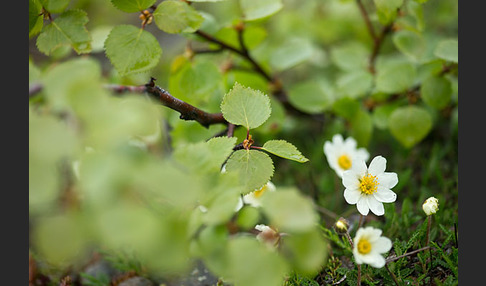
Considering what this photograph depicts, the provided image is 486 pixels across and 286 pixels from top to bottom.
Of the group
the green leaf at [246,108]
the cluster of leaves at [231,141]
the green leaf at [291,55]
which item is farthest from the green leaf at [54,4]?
the green leaf at [291,55]

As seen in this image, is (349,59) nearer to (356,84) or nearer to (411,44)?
(356,84)

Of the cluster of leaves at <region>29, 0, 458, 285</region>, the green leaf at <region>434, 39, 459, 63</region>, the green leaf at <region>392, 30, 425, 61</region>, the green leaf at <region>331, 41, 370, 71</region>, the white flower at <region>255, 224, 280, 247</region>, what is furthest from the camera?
the green leaf at <region>331, 41, 370, 71</region>

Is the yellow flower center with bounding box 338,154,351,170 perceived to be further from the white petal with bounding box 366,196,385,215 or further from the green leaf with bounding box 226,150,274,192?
the green leaf with bounding box 226,150,274,192

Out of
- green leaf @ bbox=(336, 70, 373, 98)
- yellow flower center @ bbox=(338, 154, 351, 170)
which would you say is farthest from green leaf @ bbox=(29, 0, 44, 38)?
green leaf @ bbox=(336, 70, 373, 98)

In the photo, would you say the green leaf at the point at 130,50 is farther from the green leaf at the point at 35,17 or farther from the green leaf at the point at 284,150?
the green leaf at the point at 284,150

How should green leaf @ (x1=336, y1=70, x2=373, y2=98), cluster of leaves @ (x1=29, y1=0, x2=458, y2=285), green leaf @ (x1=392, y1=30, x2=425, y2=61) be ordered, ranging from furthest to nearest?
green leaf @ (x1=336, y1=70, x2=373, y2=98) → green leaf @ (x1=392, y1=30, x2=425, y2=61) → cluster of leaves @ (x1=29, y1=0, x2=458, y2=285)

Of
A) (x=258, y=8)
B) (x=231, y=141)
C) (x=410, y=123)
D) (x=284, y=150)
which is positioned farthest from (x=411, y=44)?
(x=231, y=141)
